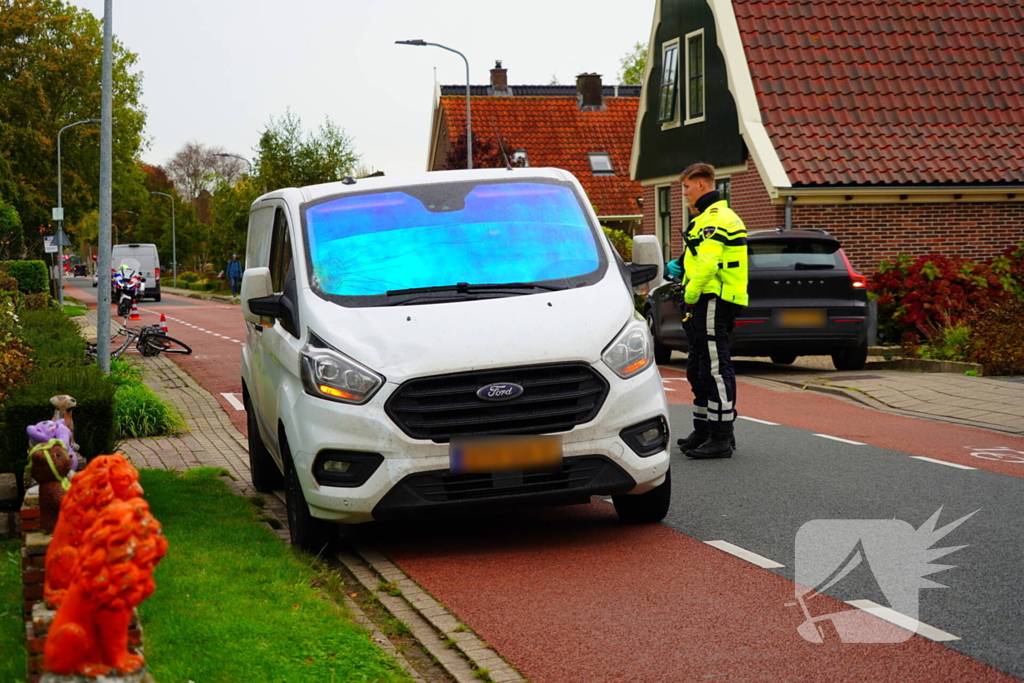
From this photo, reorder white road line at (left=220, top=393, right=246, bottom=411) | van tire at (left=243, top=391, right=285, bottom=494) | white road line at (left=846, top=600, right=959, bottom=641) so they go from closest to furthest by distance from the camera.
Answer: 1. white road line at (left=846, top=600, right=959, bottom=641)
2. van tire at (left=243, top=391, right=285, bottom=494)
3. white road line at (left=220, top=393, right=246, bottom=411)

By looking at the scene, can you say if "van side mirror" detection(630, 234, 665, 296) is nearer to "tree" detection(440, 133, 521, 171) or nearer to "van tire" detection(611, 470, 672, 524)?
"van tire" detection(611, 470, 672, 524)

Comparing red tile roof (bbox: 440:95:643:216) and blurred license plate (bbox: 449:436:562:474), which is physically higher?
red tile roof (bbox: 440:95:643:216)

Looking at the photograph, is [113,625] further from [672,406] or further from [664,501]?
[672,406]

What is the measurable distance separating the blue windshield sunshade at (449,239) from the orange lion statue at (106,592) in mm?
3784

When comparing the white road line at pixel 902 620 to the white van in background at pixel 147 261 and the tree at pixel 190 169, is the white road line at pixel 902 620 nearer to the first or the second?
the white van in background at pixel 147 261

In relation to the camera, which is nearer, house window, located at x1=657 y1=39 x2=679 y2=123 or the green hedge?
the green hedge

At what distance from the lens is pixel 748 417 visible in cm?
1223

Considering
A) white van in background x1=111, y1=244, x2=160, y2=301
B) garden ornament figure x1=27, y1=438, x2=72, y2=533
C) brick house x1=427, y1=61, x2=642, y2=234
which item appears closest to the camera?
garden ornament figure x1=27, y1=438, x2=72, y2=533

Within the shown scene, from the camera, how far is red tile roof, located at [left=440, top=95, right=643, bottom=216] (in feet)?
171

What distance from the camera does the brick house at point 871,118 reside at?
2294 centimetres

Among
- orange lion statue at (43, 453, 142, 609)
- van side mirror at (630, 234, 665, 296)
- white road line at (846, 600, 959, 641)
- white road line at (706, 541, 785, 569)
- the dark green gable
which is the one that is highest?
the dark green gable

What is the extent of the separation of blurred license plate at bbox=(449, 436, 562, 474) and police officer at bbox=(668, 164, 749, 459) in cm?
324

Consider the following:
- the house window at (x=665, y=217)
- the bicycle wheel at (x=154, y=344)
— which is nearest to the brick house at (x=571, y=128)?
the house window at (x=665, y=217)

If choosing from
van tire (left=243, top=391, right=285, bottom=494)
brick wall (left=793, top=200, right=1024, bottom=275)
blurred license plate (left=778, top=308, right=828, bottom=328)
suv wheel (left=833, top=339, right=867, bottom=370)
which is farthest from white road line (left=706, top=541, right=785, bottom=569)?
brick wall (left=793, top=200, right=1024, bottom=275)
